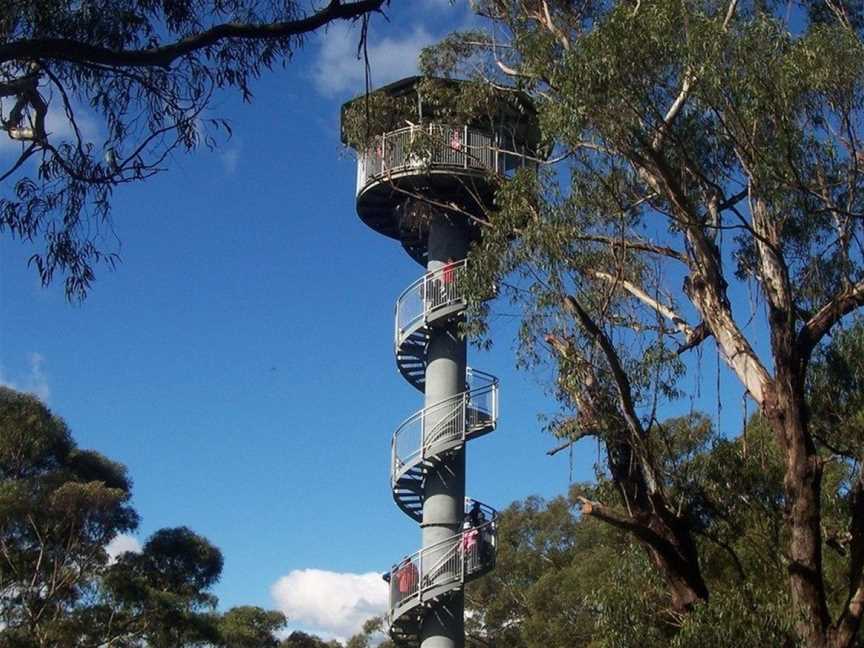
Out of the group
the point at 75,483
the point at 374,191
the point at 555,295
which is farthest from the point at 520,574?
the point at 555,295

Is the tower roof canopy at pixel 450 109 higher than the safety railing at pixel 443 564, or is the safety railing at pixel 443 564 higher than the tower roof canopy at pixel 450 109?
the tower roof canopy at pixel 450 109

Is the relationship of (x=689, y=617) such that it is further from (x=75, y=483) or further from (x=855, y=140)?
(x=75, y=483)

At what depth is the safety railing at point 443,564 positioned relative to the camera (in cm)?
1720

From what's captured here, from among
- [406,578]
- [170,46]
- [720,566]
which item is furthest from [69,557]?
[170,46]

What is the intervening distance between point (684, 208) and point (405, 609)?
8489 millimetres

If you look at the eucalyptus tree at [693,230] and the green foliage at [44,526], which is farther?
the green foliage at [44,526]

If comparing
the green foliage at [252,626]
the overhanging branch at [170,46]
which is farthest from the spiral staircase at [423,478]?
the green foliage at [252,626]

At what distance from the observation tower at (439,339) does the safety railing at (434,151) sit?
0.08 ft

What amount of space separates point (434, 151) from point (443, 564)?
6145 mm

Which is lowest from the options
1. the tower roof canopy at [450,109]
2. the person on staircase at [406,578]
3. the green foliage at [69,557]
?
the person on staircase at [406,578]

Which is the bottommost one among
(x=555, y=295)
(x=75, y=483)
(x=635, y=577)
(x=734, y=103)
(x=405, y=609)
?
(x=635, y=577)

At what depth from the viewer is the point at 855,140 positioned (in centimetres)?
1141

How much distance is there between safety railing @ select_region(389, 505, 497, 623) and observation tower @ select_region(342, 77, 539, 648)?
0.05ft

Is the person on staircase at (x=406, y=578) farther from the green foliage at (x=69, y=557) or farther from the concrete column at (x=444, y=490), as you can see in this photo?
the green foliage at (x=69, y=557)
